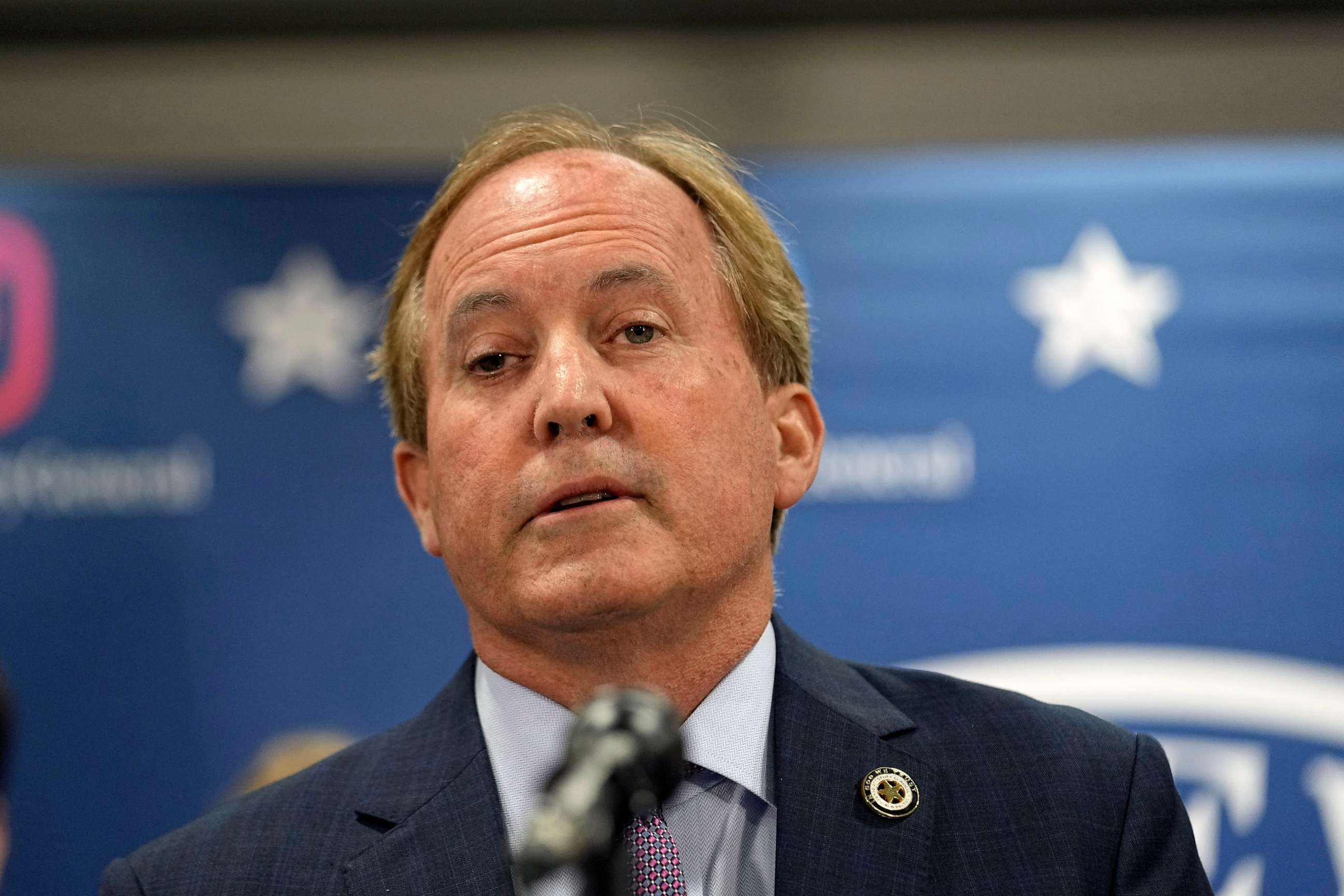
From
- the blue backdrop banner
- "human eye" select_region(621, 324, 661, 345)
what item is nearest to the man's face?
"human eye" select_region(621, 324, 661, 345)

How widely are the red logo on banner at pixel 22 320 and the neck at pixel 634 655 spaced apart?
108 inches

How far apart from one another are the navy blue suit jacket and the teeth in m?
0.42

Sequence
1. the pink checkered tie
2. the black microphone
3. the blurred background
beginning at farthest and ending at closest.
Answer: the blurred background
the pink checkered tie
the black microphone

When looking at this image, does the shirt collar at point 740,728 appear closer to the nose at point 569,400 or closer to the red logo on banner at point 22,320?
the nose at point 569,400

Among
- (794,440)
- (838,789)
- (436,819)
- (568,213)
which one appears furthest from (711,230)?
Answer: (436,819)

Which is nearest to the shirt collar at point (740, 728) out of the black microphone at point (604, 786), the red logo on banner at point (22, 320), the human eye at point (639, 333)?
the human eye at point (639, 333)

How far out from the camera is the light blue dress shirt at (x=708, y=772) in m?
1.81

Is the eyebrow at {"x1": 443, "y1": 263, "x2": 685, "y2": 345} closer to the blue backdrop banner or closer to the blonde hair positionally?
the blonde hair

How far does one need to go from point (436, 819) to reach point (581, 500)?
51 cm

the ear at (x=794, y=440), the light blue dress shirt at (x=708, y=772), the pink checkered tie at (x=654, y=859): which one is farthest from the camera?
the ear at (x=794, y=440)

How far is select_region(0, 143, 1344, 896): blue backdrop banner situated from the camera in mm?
3939

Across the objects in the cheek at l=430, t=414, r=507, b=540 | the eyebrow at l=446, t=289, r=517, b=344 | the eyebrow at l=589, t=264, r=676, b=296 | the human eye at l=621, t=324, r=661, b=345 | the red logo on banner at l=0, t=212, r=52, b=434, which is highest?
the red logo on banner at l=0, t=212, r=52, b=434

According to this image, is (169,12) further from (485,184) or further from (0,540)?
(485,184)

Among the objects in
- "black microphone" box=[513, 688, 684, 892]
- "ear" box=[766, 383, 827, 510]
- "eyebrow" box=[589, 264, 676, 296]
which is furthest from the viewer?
"ear" box=[766, 383, 827, 510]
